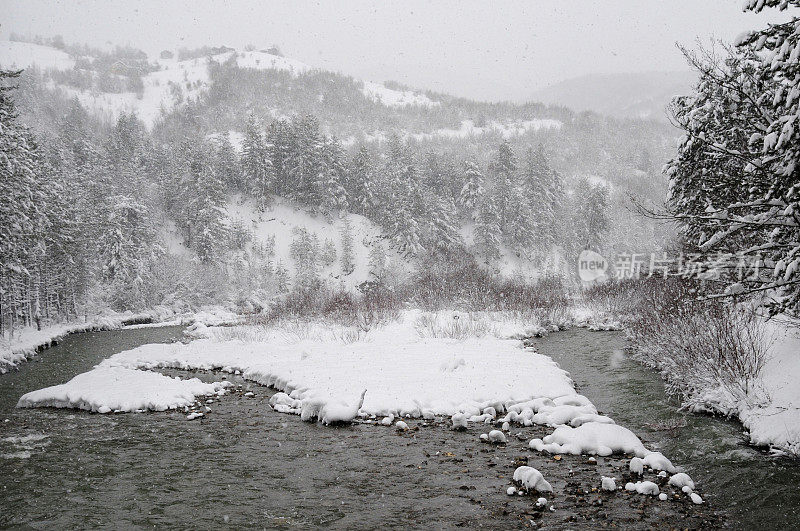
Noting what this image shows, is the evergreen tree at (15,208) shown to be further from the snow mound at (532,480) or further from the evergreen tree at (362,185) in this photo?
the evergreen tree at (362,185)

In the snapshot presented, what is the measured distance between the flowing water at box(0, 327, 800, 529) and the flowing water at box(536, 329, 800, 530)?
4 cm

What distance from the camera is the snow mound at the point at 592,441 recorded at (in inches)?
352

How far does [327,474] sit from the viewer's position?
866cm

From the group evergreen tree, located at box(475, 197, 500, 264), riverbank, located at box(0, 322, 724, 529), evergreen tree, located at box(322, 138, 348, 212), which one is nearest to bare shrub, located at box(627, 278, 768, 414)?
riverbank, located at box(0, 322, 724, 529)

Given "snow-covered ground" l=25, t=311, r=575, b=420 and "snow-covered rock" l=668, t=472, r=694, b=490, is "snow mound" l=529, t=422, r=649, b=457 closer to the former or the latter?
"snow-covered rock" l=668, t=472, r=694, b=490

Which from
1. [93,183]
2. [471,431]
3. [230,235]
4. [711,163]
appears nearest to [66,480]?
[471,431]

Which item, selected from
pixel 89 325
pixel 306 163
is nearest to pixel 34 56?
pixel 306 163

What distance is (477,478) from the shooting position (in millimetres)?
8148

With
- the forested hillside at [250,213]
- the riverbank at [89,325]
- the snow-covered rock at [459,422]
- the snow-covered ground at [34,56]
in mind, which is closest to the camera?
the snow-covered rock at [459,422]

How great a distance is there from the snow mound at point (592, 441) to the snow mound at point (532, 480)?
1.70 meters

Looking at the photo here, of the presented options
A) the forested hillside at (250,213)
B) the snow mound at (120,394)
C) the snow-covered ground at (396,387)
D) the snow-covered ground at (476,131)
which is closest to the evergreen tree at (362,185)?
the forested hillside at (250,213)

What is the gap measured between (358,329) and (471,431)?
1355cm

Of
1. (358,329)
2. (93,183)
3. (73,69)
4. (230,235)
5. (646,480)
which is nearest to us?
(646,480)

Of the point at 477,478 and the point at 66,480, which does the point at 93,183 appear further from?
the point at 477,478
